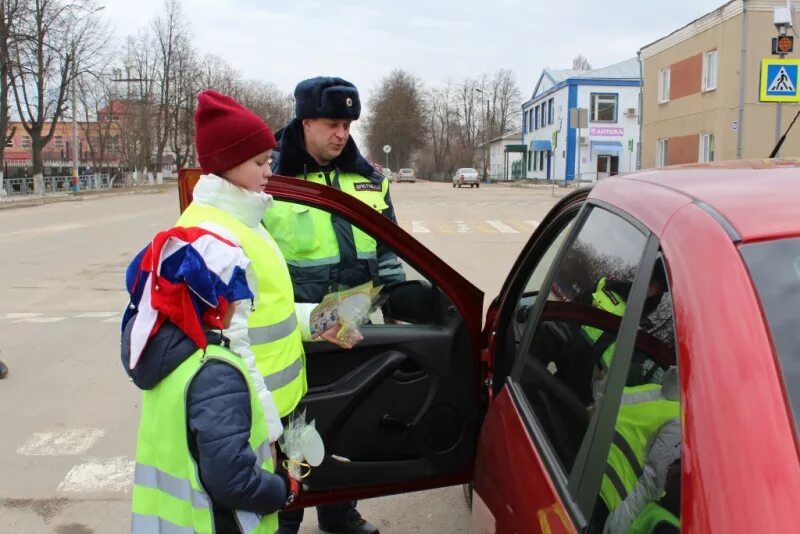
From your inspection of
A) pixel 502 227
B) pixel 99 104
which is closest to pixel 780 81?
pixel 502 227

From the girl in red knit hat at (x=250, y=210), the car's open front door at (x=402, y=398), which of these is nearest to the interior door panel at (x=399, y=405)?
the car's open front door at (x=402, y=398)

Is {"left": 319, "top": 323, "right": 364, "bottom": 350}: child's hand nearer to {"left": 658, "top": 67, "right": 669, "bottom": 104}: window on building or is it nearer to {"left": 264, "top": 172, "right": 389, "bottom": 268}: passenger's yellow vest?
{"left": 264, "top": 172, "right": 389, "bottom": 268}: passenger's yellow vest

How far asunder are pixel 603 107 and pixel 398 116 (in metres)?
46.9

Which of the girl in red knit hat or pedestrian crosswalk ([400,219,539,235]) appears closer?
the girl in red knit hat

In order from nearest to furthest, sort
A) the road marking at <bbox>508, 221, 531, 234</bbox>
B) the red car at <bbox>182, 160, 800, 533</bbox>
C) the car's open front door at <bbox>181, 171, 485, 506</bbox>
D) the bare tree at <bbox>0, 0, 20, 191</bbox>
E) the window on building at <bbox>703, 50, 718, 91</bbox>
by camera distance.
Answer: the red car at <bbox>182, 160, 800, 533</bbox> → the car's open front door at <bbox>181, 171, 485, 506</bbox> → the road marking at <bbox>508, 221, 531, 234</bbox> → the window on building at <bbox>703, 50, 718, 91</bbox> → the bare tree at <bbox>0, 0, 20, 191</bbox>

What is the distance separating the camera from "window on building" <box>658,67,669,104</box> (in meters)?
29.9

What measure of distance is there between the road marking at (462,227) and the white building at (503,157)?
47.7m

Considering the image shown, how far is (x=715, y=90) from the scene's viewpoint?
25.4m

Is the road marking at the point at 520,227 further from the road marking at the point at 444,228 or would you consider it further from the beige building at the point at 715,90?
the beige building at the point at 715,90

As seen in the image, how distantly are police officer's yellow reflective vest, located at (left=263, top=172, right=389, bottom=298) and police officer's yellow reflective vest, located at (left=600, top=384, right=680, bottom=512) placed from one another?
1.67 metres

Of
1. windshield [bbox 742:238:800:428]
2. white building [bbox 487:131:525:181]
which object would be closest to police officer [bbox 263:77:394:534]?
windshield [bbox 742:238:800:428]

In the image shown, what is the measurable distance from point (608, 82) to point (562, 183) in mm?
7656

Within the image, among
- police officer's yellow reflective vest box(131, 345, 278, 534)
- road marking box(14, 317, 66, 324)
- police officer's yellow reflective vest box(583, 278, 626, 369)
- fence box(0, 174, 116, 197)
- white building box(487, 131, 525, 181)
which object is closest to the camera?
police officer's yellow reflective vest box(583, 278, 626, 369)

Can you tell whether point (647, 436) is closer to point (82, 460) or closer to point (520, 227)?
point (82, 460)
